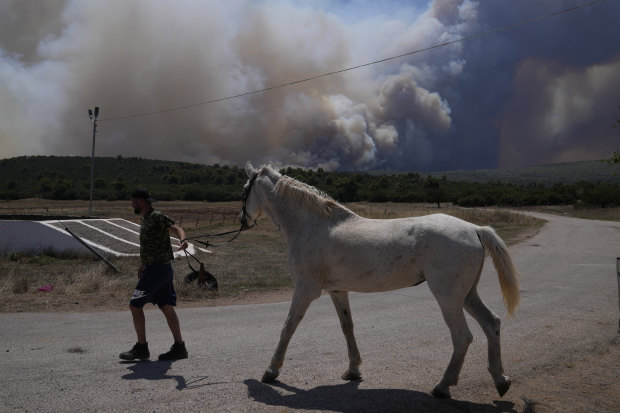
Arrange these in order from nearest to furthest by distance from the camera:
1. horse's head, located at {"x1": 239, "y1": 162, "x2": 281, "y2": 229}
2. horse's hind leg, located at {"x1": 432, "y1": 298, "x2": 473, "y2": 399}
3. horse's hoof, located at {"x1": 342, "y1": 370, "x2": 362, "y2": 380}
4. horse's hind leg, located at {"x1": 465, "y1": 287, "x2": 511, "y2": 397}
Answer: horse's hind leg, located at {"x1": 432, "y1": 298, "x2": 473, "y2": 399}, horse's hind leg, located at {"x1": 465, "y1": 287, "x2": 511, "y2": 397}, horse's hoof, located at {"x1": 342, "y1": 370, "x2": 362, "y2": 380}, horse's head, located at {"x1": 239, "y1": 162, "x2": 281, "y2": 229}

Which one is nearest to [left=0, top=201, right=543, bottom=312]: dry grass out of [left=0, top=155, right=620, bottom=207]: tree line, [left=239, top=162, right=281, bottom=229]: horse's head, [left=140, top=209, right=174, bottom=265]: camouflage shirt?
[left=140, top=209, right=174, bottom=265]: camouflage shirt

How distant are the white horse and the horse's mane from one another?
0.4 inches

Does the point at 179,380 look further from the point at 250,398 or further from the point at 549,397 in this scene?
the point at 549,397

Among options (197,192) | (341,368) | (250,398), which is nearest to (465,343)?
(341,368)

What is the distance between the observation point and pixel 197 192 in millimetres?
81062

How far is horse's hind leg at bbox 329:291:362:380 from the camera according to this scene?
4695mm

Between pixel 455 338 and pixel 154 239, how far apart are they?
11.3ft

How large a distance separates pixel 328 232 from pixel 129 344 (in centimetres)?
328

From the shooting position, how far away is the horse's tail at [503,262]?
4293 mm

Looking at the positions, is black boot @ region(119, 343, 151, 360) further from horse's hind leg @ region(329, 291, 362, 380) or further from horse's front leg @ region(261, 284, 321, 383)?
horse's hind leg @ region(329, 291, 362, 380)

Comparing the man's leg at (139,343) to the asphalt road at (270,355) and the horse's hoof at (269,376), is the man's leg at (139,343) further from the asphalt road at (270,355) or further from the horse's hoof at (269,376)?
the horse's hoof at (269,376)

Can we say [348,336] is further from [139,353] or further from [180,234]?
[139,353]

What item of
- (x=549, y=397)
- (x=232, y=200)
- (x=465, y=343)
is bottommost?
(x=549, y=397)

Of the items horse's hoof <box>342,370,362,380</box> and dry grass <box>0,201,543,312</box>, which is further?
dry grass <box>0,201,543,312</box>
